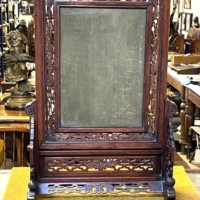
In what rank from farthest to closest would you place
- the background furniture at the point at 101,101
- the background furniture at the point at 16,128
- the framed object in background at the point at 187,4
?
1. the framed object in background at the point at 187,4
2. the background furniture at the point at 16,128
3. the background furniture at the point at 101,101

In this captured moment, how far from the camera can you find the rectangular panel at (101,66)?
135cm

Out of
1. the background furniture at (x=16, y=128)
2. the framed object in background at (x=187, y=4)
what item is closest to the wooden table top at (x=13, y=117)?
the background furniture at (x=16, y=128)

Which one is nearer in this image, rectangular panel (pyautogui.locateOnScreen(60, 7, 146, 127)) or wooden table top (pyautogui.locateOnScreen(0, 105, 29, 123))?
rectangular panel (pyautogui.locateOnScreen(60, 7, 146, 127))

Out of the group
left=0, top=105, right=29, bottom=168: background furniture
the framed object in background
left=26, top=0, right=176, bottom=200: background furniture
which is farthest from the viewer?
the framed object in background

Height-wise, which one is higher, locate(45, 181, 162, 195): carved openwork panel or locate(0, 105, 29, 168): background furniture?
locate(45, 181, 162, 195): carved openwork panel

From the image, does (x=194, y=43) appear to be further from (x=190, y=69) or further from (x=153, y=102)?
(x=153, y=102)

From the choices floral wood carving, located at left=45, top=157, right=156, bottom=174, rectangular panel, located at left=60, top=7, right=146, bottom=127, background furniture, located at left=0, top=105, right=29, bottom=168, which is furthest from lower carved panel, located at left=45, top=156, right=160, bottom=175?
background furniture, located at left=0, top=105, right=29, bottom=168

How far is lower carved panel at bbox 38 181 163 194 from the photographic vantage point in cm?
140

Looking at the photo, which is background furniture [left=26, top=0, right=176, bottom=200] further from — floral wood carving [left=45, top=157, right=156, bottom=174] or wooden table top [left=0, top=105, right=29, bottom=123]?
wooden table top [left=0, top=105, right=29, bottom=123]

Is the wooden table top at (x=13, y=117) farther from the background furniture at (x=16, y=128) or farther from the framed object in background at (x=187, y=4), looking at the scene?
the framed object in background at (x=187, y=4)

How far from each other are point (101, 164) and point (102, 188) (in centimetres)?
7

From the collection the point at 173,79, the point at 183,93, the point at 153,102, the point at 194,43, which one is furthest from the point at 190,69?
the point at 153,102

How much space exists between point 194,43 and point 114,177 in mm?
3760

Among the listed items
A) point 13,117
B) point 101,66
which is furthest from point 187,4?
point 101,66
